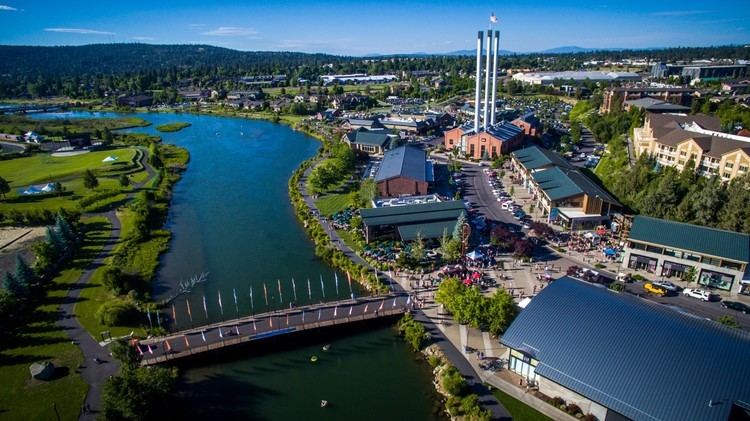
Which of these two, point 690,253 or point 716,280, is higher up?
point 690,253

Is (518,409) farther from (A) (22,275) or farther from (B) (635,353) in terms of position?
(A) (22,275)

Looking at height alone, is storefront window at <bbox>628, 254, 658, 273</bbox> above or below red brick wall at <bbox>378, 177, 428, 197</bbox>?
below

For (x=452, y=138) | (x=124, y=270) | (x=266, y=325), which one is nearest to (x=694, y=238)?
(x=266, y=325)

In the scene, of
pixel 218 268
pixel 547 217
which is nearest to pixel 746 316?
pixel 547 217

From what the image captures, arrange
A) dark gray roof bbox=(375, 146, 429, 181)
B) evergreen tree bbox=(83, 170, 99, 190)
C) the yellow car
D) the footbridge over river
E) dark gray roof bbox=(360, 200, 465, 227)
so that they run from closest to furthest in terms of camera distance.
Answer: the footbridge over river < the yellow car < dark gray roof bbox=(360, 200, 465, 227) < dark gray roof bbox=(375, 146, 429, 181) < evergreen tree bbox=(83, 170, 99, 190)

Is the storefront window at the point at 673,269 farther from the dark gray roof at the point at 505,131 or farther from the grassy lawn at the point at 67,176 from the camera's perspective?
the grassy lawn at the point at 67,176

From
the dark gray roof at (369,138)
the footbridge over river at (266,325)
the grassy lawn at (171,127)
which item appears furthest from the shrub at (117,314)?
the grassy lawn at (171,127)

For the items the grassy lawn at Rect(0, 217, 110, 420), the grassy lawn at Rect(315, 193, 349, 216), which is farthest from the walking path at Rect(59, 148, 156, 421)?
the grassy lawn at Rect(315, 193, 349, 216)

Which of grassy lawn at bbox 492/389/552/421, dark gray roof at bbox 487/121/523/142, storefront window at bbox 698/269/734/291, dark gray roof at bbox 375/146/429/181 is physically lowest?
grassy lawn at bbox 492/389/552/421

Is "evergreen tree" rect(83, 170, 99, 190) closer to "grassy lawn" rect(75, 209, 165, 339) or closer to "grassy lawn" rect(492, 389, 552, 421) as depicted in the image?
"grassy lawn" rect(75, 209, 165, 339)
